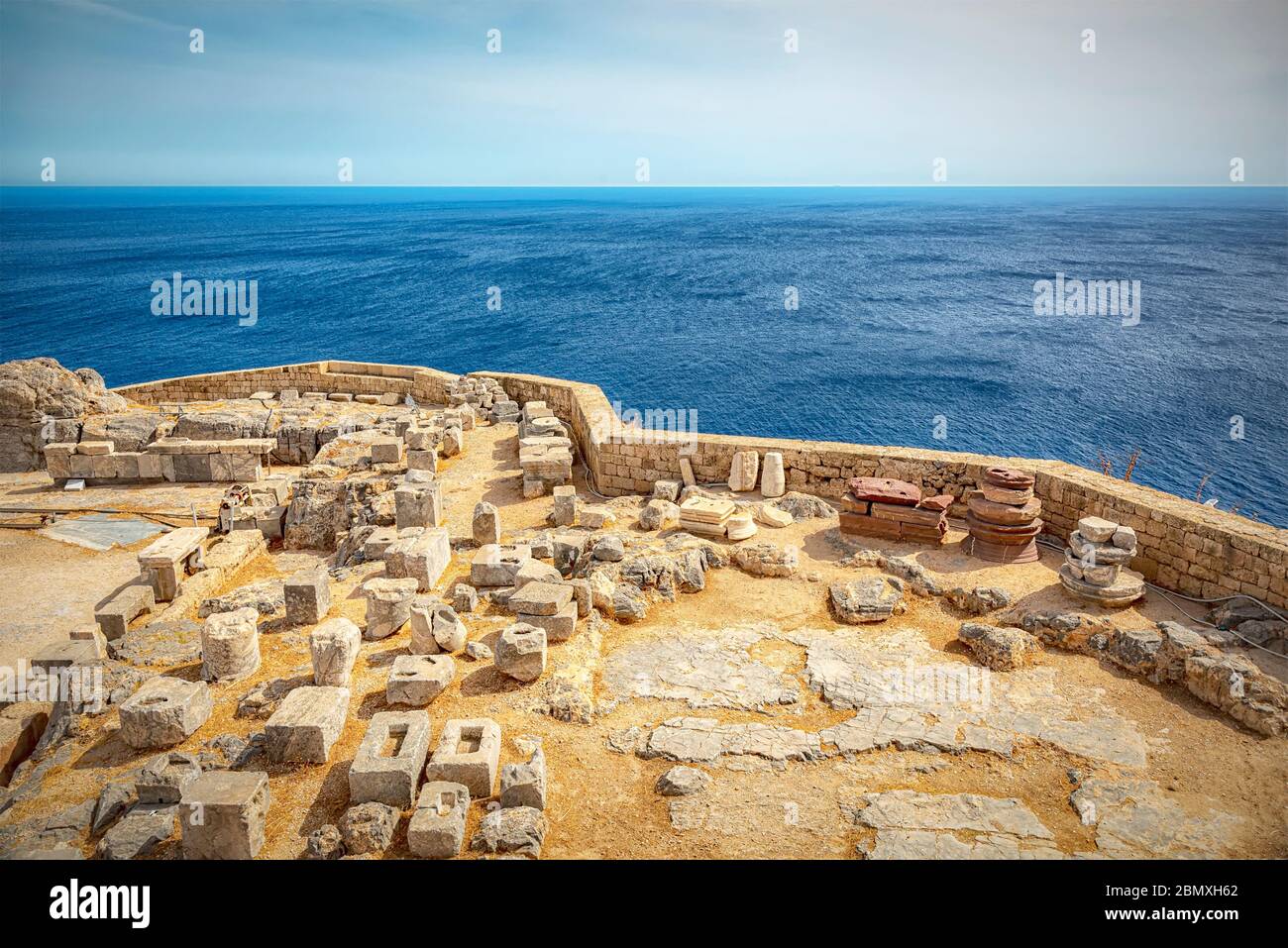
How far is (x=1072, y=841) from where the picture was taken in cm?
538

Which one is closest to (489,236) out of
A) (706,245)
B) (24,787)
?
(706,245)

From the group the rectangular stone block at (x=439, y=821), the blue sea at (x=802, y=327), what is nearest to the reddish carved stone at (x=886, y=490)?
the rectangular stone block at (x=439, y=821)

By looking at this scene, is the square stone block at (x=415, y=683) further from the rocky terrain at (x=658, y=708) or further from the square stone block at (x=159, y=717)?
the square stone block at (x=159, y=717)

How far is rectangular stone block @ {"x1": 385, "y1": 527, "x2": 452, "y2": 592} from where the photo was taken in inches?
354

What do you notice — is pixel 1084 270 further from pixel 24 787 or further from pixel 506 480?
pixel 24 787

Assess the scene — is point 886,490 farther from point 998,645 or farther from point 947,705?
point 947,705

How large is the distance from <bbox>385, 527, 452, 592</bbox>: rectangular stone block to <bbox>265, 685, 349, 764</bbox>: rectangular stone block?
245 cm

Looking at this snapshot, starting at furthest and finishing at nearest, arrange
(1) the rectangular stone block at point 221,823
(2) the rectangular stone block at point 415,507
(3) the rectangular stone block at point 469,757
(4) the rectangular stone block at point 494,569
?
(2) the rectangular stone block at point 415,507 < (4) the rectangular stone block at point 494,569 < (3) the rectangular stone block at point 469,757 < (1) the rectangular stone block at point 221,823

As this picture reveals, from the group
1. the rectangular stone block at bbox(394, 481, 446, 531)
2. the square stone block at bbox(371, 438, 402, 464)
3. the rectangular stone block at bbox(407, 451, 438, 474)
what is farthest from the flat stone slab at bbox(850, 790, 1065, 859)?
the square stone block at bbox(371, 438, 402, 464)

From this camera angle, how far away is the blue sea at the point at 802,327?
3350 centimetres

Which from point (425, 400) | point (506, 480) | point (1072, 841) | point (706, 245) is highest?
point (706, 245)

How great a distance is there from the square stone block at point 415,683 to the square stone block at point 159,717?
5.25 feet

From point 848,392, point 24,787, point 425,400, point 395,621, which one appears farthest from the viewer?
point 848,392
